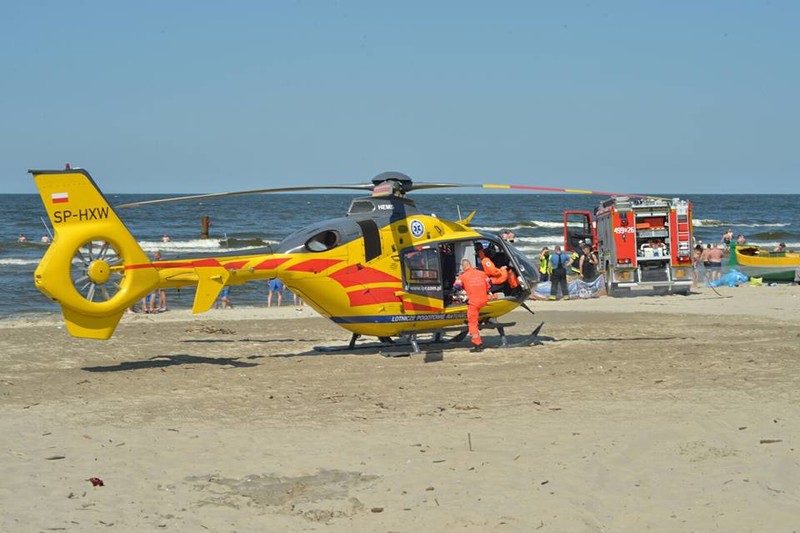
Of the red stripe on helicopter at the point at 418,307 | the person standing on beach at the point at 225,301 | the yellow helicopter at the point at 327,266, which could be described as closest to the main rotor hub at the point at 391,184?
the yellow helicopter at the point at 327,266

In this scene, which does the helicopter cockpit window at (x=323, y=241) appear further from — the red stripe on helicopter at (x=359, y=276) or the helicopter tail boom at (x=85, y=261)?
the helicopter tail boom at (x=85, y=261)

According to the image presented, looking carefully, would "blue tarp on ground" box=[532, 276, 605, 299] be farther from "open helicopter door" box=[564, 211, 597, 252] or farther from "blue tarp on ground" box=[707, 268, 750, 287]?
"open helicopter door" box=[564, 211, 597, 252]

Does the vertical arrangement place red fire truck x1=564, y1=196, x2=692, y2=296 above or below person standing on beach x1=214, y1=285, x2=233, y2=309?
above

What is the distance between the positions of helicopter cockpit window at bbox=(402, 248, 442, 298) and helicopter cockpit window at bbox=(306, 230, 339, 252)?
1.14 metres

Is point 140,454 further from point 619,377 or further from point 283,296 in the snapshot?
point 283,296

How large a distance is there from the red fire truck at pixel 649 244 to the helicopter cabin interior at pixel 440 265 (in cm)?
1031

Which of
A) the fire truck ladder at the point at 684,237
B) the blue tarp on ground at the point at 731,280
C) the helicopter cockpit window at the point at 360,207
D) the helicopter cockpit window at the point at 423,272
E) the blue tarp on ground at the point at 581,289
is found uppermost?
the helicopter cockpit window at the point at 360,207

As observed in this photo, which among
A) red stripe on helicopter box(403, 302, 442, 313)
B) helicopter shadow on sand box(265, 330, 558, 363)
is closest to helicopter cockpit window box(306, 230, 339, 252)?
red stripe on helicopter box(403, 302, 442, 313)

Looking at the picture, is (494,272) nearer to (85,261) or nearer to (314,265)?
(314,265)

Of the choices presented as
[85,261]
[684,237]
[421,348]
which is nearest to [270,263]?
[85,261]

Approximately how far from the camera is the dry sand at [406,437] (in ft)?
24.3

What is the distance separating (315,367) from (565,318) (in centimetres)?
828

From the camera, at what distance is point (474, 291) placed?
15.1 m

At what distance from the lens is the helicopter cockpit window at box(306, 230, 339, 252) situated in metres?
14.7
